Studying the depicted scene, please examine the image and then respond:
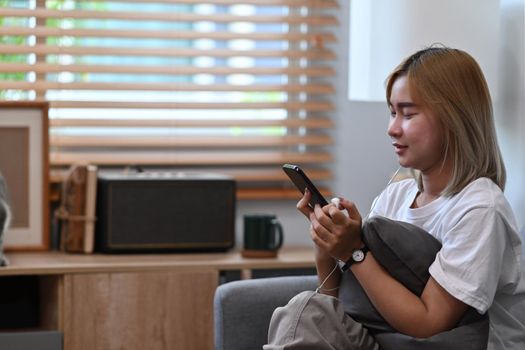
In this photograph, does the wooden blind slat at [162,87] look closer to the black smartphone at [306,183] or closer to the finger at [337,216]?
the black smartphone at [306,183]

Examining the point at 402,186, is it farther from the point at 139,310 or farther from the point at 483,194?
the point at 139,310

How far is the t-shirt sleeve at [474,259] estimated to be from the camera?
1.58 meters

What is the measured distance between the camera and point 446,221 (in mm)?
1676

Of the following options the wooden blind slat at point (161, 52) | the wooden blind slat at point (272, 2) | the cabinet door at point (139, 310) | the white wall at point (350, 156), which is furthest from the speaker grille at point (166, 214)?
the wooden blind slat at point (272, 2)

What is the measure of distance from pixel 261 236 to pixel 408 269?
0.98 m

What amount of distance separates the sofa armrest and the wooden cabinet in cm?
51

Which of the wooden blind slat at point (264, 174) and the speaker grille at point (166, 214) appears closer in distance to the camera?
the speaker grille at point (166, 214)

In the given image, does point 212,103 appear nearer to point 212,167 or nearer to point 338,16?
point 212,167

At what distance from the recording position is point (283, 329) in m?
1.66

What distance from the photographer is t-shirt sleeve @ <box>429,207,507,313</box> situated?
1.58m

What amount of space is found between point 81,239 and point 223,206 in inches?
15.9

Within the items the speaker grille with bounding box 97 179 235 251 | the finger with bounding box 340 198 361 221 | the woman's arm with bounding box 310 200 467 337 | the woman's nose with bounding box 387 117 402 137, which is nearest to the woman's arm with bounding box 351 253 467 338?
the woman's arm with bounding box 310 200 467 337

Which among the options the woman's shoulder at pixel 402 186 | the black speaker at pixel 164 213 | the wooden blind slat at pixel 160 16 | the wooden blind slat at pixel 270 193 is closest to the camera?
the woman's shoulder at pixel 402 186

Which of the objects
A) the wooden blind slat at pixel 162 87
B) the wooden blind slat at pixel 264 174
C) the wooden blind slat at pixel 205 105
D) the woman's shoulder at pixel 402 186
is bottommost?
the wooden blind slat at pixel 264 174
